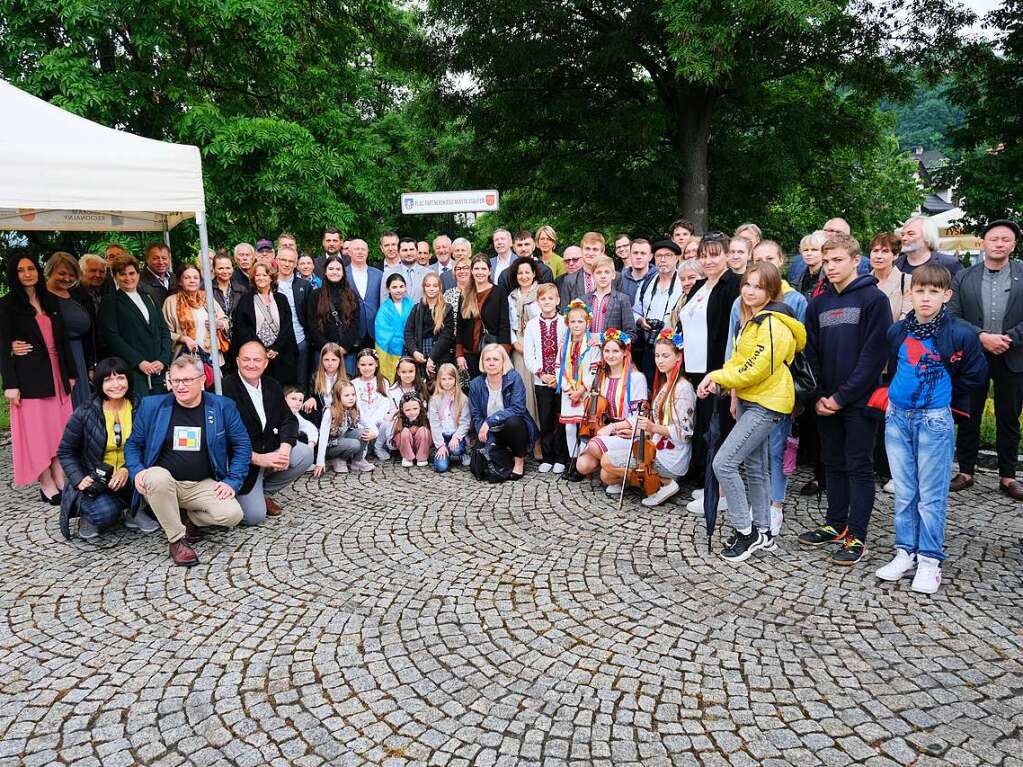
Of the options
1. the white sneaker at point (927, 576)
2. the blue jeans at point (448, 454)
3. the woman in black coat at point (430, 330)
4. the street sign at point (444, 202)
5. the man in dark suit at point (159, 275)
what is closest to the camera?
the white sneaker at point (927, 576)

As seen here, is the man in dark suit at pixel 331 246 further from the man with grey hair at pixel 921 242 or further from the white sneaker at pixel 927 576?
the white sneaker at pixel 927 576

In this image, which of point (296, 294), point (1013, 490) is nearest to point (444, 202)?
A: point (296, 294)

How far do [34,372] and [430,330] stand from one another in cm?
346

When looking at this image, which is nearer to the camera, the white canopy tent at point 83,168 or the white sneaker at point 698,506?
the white canopy tent at point 83,168

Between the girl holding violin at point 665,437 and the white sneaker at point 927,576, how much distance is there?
1.94m

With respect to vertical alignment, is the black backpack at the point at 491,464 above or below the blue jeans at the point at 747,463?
below

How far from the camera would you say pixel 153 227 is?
8109 mm

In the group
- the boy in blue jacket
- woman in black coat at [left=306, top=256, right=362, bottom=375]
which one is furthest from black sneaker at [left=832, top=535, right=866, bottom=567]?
woman in black coat at [left=306, top=256, right=362, bottom=375]

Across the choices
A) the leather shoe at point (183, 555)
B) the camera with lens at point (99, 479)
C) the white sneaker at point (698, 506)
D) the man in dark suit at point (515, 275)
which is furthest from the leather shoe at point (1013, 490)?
the camera with lens at point (99, 479)

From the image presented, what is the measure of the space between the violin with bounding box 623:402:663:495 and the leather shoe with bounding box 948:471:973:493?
2.40 m

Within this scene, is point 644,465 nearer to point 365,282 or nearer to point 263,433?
point 263,433

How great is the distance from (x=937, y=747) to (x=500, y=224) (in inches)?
609

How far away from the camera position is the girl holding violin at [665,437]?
569 cm

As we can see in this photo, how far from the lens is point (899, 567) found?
425cm
